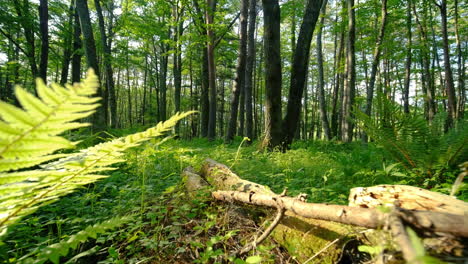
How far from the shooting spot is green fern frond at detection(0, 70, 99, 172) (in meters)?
0.57

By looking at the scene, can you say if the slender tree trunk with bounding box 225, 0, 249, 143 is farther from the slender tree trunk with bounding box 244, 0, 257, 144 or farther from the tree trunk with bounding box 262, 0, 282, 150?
the tree trunk with bounding box 262, 0, 282, 150

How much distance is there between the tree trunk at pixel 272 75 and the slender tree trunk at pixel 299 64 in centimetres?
47

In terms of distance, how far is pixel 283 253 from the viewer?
61.8 inches

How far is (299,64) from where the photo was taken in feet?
19.8

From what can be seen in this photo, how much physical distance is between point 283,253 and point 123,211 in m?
1.34

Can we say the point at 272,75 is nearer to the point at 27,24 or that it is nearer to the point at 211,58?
the point at 211,58

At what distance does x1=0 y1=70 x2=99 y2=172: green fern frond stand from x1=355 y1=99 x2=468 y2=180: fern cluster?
293 cm

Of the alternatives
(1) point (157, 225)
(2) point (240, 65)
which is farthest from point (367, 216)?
(2) point (240, 65)

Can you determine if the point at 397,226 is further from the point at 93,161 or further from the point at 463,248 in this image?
the point at 93,161

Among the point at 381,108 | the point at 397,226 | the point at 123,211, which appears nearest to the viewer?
the point at 397,226

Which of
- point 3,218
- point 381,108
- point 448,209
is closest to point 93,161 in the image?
point 3,218

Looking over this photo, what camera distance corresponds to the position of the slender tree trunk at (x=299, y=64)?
591 centimetres

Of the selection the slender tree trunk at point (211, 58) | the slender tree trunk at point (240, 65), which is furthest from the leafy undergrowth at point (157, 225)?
the slender tree trunk at point (211, 58)

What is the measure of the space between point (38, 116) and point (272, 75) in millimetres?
5468
